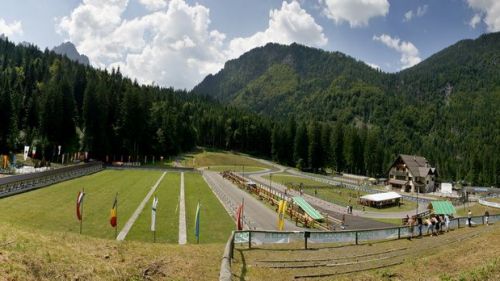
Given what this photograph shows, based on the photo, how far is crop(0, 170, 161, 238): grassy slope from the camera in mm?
34359

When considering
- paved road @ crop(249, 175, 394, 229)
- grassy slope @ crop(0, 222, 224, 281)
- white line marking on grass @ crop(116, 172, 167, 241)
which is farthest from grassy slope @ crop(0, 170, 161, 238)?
paved road @ crop(249, 175, 394, 229)

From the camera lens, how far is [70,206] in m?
43.7

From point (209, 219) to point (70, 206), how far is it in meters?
17.1

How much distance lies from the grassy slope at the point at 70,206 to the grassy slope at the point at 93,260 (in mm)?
14681

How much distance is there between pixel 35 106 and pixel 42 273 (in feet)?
383

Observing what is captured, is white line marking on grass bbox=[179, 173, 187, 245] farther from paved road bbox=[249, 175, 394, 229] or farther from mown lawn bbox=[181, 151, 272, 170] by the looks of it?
mown lawn bbox=[181, 151, 272, 170]

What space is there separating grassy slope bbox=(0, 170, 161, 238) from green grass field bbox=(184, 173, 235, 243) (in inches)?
277

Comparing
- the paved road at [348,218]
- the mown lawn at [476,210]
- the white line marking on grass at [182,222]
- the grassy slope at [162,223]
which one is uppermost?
the grassy slope at [162,223]

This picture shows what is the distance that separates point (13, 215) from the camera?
36219 millimetres

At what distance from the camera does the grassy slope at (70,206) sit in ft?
Result: 113

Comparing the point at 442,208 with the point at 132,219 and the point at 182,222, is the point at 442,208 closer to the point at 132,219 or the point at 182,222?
the point at 182,222

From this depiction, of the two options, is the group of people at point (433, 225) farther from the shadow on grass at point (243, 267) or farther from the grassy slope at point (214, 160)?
the grassy slope at point (214, 160)

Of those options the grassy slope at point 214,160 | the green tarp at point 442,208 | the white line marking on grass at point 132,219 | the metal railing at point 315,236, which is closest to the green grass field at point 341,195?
the green tarp at point 442,208

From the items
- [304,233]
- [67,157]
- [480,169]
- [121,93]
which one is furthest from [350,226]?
[480,169]
